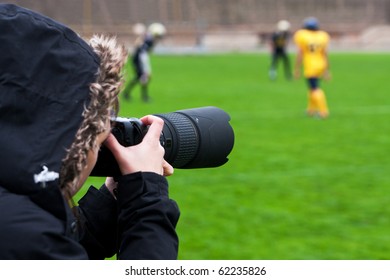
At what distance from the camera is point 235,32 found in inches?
2473

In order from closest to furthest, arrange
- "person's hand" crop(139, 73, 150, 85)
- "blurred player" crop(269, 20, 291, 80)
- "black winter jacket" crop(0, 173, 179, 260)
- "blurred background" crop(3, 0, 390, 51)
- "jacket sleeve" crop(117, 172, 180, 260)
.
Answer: "black winter jacket" crop(0, 173, 179, 260) < "jacket sleeve" crop(117, 172, 180, 260) < "person's hand" crop(139, 73, 150, 85) < "blurred player" crop(269, 20, 291, 80) < "blurred background" crop(3, 0, 390, 51)

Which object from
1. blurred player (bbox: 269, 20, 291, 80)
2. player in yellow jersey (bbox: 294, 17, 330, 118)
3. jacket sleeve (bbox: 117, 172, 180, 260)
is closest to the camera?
jacket sleeve (bbox: 117, 172, 180, 260)

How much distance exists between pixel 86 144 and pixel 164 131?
0.52 m

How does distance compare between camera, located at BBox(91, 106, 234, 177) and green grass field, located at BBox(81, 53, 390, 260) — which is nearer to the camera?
camera, located at BBox(91, 106, 234, 177)

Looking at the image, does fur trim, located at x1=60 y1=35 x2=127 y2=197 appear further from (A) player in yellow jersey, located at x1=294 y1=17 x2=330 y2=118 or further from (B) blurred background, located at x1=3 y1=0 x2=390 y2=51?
(B) blurred background, located at x1=3 y1=0 x2=390 y2=51

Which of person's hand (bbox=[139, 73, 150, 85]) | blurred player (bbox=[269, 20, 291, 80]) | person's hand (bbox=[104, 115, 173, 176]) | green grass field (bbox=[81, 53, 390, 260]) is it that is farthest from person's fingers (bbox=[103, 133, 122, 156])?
blurred player (bbox=[269, 20, 291, 80])

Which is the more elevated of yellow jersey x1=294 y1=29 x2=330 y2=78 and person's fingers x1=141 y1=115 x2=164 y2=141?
person's fingers x1=141 y1=115 x2=164 y2=141

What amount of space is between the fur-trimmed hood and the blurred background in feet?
182

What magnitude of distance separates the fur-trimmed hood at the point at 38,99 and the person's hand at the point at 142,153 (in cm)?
23

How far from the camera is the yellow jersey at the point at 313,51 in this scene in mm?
15945

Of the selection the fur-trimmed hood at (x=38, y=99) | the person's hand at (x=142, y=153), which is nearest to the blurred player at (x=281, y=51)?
the person's hand at (x=142, y=153)

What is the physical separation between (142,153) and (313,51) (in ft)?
47.5

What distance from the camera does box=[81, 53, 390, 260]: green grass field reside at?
582 centimetres

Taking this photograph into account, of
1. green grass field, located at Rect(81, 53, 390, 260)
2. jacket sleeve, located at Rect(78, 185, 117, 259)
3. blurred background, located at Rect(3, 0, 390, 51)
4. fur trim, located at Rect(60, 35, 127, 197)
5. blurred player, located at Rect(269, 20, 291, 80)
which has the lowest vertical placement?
blurred background, located at Rect(3, 0, 390, 51)
